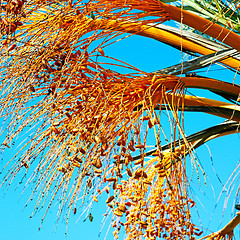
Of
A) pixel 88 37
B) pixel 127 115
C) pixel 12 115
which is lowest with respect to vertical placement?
pixel 12 115

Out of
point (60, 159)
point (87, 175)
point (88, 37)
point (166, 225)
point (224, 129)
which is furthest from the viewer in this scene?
point (224, 129)

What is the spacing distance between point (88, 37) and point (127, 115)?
1.57 feet

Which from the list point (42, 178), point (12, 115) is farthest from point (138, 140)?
point (12, 115)

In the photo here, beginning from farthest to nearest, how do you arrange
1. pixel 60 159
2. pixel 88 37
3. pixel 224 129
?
Answer: pixel 224 129 < pixel 88 37 < pixel 60 159

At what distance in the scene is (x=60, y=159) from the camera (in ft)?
6.75

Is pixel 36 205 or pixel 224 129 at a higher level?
pixel 224 129

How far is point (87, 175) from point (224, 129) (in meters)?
1.42

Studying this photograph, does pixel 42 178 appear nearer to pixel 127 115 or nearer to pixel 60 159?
pixel 60 159

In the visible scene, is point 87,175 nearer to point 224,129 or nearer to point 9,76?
point 9,76

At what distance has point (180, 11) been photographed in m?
2.16

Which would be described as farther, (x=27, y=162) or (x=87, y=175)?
(x=27, y=162)

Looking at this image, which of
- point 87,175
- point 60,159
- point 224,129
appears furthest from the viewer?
point 224,129

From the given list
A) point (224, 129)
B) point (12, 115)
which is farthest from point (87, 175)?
point (224, 129)

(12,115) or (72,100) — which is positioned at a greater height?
(72,100)
